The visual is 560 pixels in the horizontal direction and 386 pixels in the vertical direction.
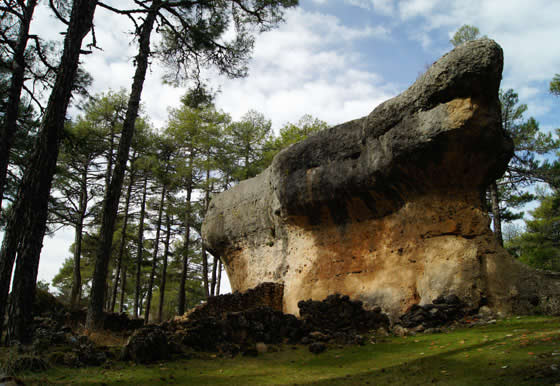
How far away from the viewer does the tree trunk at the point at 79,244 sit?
58.6ft

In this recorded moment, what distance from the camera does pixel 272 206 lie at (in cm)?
1382

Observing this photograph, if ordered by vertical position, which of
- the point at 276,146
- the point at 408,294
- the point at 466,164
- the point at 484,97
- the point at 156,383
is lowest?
the point at 156,383

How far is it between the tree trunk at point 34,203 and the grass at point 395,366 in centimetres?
123

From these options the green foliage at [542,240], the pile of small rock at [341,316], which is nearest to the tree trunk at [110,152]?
the pile of small rock at [341,316]

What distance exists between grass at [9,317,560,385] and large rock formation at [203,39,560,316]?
1563 mm

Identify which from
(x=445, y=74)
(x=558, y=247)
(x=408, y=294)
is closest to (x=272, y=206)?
(x=408, y=294)

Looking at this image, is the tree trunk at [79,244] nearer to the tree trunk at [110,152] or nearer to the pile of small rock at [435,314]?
the tree trunk at [110,152]

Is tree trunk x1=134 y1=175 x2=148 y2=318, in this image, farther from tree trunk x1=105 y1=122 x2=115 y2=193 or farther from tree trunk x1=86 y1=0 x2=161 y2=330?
tree trunk x1=86 y1=0 x2=161 y2=330

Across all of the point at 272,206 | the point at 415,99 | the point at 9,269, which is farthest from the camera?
the point at 272,206

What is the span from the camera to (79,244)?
61.0ft

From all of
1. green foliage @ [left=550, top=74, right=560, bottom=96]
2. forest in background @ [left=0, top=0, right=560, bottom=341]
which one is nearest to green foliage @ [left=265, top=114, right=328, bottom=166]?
forest in background @ [left=0, top=0, right=560, bottom=341]

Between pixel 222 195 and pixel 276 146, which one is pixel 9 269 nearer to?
pixel 222 195

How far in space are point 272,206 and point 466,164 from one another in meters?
6.55

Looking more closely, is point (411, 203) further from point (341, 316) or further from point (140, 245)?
point (140, 245)
